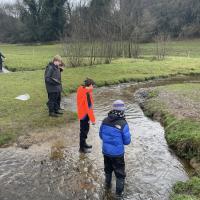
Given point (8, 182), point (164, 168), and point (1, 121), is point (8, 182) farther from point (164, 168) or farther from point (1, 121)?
point (1, 121)

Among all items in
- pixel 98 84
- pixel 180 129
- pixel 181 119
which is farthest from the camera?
pixel 98 84

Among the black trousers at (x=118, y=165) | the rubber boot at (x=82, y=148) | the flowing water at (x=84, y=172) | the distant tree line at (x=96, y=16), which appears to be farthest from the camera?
the distant tree line at (x=96, y=16)

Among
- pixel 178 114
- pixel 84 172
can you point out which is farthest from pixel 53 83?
pixel 84 172

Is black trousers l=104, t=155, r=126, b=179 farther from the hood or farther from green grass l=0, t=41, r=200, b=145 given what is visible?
green grass l=0, t=41, r=200, b=145

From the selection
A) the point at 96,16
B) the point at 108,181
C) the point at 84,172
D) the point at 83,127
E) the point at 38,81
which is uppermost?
the point at 96,16

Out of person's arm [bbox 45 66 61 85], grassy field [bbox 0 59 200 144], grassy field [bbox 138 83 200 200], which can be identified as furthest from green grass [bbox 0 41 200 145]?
grassy field [bbox 138 83 200 200]

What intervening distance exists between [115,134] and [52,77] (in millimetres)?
8041

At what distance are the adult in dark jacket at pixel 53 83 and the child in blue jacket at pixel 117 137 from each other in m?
7.55

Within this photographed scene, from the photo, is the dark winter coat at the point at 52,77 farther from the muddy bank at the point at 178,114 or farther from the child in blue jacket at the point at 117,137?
the child in blue jacket at the point at 117,137

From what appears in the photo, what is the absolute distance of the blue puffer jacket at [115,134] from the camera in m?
8.81

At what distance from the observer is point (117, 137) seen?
349 inches

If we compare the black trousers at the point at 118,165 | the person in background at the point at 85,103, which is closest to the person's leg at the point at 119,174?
the black trousers at the point at 118,165

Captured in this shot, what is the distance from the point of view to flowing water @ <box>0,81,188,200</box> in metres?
9.48

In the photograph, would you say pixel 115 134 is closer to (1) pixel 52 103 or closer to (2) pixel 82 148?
(2) pixel 82 148
